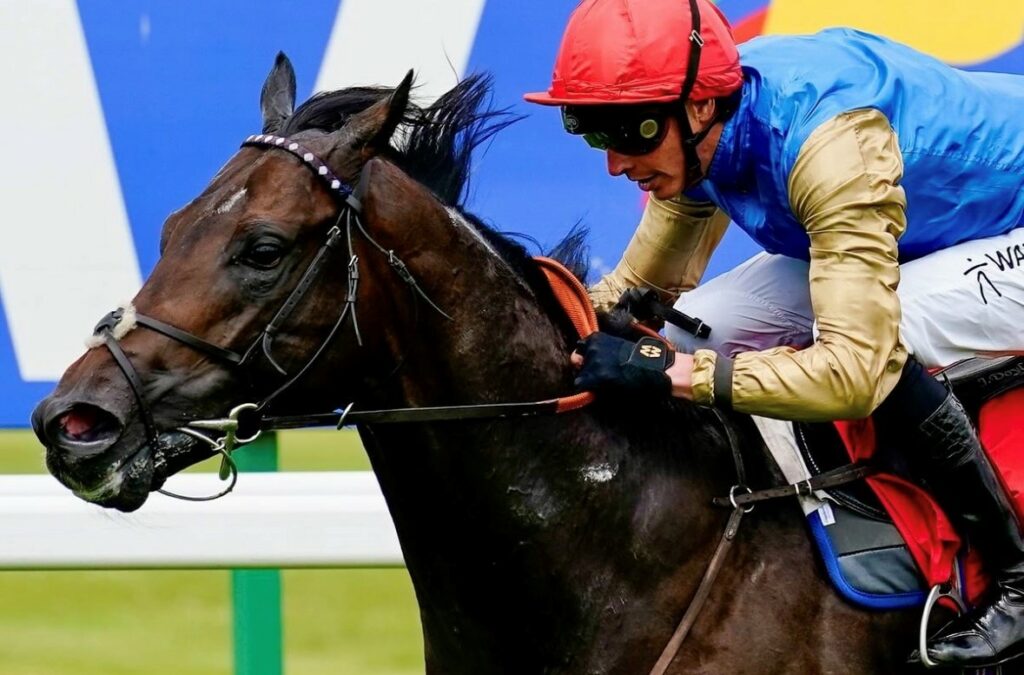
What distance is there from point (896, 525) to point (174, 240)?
4.54ft

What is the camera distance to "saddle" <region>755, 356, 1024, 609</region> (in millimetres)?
2928

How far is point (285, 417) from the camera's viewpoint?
273 centimetres

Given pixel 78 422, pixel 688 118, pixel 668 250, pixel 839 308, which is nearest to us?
pixel 78 422

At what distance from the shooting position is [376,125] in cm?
280

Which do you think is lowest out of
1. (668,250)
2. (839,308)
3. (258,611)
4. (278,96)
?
(258,611)

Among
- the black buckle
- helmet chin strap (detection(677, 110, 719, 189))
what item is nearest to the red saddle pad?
helmet chin strap (detection(677, 110, 719, 189))

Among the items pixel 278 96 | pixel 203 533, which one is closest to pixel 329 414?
pixel 278 96

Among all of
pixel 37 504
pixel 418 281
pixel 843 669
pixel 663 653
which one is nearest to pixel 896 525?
pixel 843 669

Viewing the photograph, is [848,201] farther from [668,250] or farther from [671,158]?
[668,250]

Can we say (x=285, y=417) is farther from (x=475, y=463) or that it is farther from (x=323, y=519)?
(x=323, y=519)

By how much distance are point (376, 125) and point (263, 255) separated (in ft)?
1.02

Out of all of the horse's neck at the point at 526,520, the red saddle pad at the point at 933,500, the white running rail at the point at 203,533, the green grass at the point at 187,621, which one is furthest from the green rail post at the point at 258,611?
the red saddle pad at the point at 933,500

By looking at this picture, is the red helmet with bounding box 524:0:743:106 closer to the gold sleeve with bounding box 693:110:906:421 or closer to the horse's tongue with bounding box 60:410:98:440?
the gold sleeve with bounding box 693:110:906:421

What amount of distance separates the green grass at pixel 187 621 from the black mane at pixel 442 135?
2.71 metres
